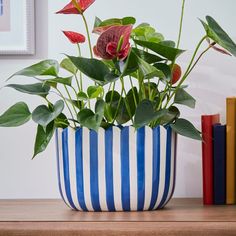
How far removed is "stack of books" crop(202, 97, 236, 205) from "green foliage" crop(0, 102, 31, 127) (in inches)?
15.8

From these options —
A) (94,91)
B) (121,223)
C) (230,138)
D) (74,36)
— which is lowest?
(121,223)

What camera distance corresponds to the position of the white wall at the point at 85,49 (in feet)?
4.51

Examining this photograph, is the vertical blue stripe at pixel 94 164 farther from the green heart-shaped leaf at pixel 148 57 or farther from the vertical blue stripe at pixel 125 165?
the green heart-shaped leaf at pixel 148 57

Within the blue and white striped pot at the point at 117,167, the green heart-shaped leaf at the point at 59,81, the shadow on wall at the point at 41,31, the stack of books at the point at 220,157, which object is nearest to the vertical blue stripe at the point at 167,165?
the blue and white striped pot at the point at 117,167

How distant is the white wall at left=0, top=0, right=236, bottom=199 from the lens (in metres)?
1.37

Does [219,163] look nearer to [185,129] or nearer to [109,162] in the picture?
[185,129]

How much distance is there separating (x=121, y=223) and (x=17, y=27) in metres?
0.71

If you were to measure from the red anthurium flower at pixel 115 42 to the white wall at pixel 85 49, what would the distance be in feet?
1.33

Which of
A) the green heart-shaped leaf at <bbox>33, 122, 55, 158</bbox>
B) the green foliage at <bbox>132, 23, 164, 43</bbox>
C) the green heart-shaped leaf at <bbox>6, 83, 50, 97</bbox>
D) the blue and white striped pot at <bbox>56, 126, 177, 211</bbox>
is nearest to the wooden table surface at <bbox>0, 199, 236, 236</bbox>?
the blue and white striped pot at <bbox>56, 126, 177, 211</bbox>

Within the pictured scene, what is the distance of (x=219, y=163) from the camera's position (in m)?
1.19

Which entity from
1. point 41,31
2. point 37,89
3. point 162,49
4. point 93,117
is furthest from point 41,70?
point 41,31

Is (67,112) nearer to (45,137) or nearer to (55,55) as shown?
(55,55)

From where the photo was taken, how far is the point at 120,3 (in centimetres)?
142

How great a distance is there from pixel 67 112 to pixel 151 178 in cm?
40
